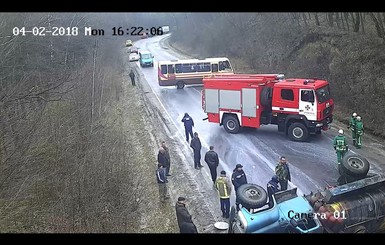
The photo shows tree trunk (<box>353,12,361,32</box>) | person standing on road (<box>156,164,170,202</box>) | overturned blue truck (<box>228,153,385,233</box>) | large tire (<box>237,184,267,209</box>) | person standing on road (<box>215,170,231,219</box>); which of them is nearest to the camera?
overturned blue truck (<box>228,153,385,233</box>)

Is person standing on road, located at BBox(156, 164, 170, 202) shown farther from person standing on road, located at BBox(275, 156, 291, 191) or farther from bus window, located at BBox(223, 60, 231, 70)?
bus window, located at BBox(223, 60, 231, 70)

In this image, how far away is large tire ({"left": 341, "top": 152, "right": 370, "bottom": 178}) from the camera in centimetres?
1046

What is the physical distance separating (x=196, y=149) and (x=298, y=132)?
4513mm

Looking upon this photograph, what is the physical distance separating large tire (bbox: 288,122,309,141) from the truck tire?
234 centimetres

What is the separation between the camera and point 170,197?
1177 centimetres

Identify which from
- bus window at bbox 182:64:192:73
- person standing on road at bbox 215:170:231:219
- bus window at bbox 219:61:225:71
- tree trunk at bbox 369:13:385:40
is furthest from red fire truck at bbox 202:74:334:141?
bus window at bbox 182:64:192:73

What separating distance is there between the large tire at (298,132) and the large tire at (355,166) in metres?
4.44

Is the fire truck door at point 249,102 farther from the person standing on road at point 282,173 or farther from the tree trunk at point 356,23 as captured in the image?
the tree trunk at point 356,23

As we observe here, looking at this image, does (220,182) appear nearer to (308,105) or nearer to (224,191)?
(224,191)

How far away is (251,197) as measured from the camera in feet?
29.4

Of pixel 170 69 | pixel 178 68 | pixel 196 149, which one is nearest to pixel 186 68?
pixel 178 68

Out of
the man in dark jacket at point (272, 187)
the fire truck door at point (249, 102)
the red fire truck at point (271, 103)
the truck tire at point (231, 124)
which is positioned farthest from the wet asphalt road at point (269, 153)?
the man in dark jacket at point (272, 187)

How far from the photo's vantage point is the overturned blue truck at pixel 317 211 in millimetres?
8320
